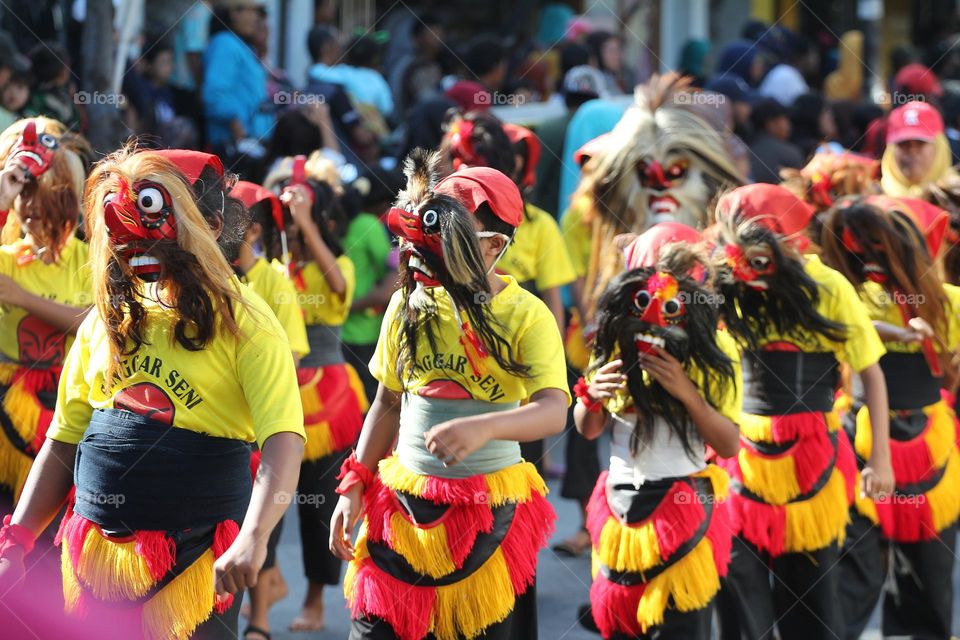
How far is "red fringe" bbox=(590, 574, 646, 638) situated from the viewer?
3.70m

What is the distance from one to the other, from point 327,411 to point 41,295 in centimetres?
130

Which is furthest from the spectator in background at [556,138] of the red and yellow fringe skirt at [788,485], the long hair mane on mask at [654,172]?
the red and yellow fringe skirt at [788,485]

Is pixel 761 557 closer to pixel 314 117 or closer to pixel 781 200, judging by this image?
pixel 781 200

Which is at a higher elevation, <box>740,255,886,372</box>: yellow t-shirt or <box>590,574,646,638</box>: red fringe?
<box>740,255,886,372</box>: yellow t-shirt

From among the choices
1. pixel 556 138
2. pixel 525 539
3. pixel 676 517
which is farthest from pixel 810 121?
pixel 525 539

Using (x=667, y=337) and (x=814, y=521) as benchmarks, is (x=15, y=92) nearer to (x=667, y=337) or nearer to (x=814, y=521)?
(x=667, y=337)

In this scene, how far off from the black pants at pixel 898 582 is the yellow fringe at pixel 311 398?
6.58 feet

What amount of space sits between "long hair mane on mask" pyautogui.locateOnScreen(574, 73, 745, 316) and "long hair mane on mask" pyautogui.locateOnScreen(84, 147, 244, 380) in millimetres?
2605

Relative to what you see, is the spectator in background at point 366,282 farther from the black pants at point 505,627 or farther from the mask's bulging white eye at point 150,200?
the mask's bulging white eye at point 150,200

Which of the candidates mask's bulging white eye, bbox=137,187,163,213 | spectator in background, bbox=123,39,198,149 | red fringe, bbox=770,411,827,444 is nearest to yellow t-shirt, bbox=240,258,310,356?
mask's bulging white eye, bbox=137,187,163,213

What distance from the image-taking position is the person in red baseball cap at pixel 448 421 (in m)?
3.29

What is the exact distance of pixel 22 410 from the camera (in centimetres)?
406

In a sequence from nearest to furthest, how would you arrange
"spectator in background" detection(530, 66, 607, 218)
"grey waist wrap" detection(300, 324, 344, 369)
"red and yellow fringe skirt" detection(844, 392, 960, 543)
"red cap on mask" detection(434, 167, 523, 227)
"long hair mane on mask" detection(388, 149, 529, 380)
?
"long hair mane on mask" detection(388, 149, 529, 380)
"red cap on mask" detection(434, 167, 523, 227)
"red and yellow fringe skirt" detection(844, 392, 960, 543)
"grey waist wrap" detection(300, 324, 344, 369)
"spectator in background" detection(530, 66, 607, 218)

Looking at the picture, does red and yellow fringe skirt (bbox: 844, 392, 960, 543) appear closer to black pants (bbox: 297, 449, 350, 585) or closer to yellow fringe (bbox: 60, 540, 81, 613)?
black pants (bbox: 297, 449, 350, 585)
